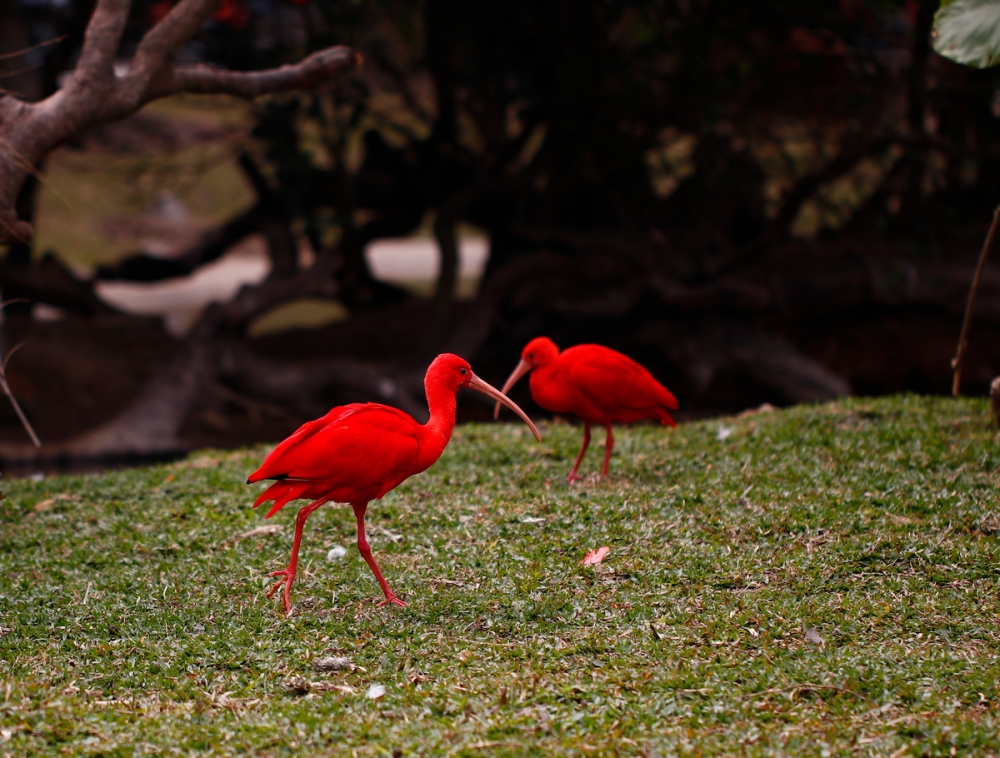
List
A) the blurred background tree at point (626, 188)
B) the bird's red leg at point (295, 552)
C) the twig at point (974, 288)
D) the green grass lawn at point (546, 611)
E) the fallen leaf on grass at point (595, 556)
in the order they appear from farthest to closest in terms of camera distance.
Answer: the blurred background tree at point (626, 188) → the twig at point (974, 288) → the fallen leaf on grass at point (595, 556) → the bird's red leg at point (295, 552) → the green grass lawn at point (546, 611)

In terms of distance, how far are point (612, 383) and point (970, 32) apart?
259cm

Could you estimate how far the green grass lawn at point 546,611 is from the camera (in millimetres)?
3193

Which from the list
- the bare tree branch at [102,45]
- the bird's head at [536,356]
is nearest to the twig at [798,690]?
the bird's head at [536,356]

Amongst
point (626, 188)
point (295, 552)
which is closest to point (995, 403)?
point (295, 552)

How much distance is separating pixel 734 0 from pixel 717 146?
1.41 meters

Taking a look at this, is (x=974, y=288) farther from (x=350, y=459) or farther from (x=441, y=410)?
(x=350, y=459)

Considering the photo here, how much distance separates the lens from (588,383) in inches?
215

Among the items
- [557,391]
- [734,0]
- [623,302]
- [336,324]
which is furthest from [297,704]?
[336,324]

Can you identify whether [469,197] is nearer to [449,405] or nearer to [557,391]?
[557,391]

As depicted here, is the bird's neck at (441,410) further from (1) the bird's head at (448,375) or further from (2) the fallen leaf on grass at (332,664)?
(2) the fallen leaf on grass at (332,664)

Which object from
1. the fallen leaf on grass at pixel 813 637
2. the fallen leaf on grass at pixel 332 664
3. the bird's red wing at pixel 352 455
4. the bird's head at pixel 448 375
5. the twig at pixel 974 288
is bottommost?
the fallen leaf on grass at pixel 332 664

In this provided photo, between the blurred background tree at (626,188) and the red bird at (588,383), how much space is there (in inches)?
189

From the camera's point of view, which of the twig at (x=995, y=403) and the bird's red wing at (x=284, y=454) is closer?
the bird's red wing at (x=284, y=454)

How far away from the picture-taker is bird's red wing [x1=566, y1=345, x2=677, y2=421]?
548 centimetres
